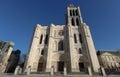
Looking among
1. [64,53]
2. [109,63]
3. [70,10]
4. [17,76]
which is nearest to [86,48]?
[64,53]

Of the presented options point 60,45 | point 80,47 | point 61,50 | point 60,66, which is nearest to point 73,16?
point 60,45

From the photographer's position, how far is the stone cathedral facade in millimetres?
28064

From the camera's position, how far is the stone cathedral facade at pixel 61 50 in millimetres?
28064

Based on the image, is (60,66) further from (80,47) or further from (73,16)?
(73,16)

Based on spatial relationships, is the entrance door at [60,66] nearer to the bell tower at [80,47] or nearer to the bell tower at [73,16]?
the bell tower at [80,47]

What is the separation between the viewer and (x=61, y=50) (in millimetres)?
32562

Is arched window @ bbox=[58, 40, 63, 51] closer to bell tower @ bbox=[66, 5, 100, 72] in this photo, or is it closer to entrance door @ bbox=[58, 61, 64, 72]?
bell tower @ bbox=[66, 5, 100, 72]

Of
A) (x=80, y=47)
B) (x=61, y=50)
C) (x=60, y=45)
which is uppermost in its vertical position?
(x=60, y=45)

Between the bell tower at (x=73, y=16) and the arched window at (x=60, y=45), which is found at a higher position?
the bell tower at (x=73, y=16)

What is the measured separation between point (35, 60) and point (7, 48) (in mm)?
16963

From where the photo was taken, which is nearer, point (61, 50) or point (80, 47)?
point (80, 47)

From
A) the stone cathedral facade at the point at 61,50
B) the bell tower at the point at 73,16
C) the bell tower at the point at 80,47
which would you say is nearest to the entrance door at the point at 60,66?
the stone cathedral facade at the point at 61,50

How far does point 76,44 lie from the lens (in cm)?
3297

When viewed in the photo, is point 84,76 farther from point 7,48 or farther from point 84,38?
point 7,48
